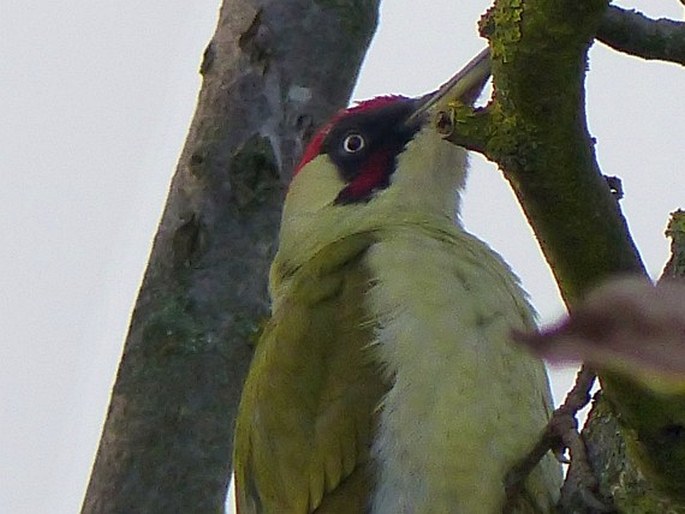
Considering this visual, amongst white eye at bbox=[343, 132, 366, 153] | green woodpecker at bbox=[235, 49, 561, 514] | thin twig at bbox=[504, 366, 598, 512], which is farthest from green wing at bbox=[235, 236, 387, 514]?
white eye at bbox=[343, 132, 366, 153]

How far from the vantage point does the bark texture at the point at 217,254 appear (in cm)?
290

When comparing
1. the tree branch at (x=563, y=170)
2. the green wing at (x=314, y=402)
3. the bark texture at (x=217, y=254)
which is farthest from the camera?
the bark texture at (x=217, y=254)

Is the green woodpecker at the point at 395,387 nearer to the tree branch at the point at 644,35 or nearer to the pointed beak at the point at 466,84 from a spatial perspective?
the pointed beak at the point at 466,84

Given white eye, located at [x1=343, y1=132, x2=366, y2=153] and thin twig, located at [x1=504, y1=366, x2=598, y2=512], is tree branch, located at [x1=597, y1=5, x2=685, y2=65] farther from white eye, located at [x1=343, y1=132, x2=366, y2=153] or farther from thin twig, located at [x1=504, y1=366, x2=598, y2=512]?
white eye, located at [x1=343, y1=132, x2=366, y2=153]

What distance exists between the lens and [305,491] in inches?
102

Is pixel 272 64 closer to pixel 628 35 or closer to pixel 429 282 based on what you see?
pixel 429 282

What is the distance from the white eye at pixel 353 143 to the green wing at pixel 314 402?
33.1 inches

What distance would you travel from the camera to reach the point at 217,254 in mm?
3084

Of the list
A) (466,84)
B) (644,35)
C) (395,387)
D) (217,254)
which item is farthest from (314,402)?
(644,35)

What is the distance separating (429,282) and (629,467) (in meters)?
1.10

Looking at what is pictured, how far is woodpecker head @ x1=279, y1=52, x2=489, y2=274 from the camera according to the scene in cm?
365

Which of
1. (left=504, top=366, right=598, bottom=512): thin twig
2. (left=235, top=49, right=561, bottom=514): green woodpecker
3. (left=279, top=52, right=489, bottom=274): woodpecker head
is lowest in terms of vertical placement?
(left=504, top=366, right=598, bottom=512): thin twig

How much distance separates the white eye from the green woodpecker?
500 millimetres

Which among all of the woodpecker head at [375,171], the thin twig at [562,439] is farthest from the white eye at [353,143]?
the thin twig at [562,439]
